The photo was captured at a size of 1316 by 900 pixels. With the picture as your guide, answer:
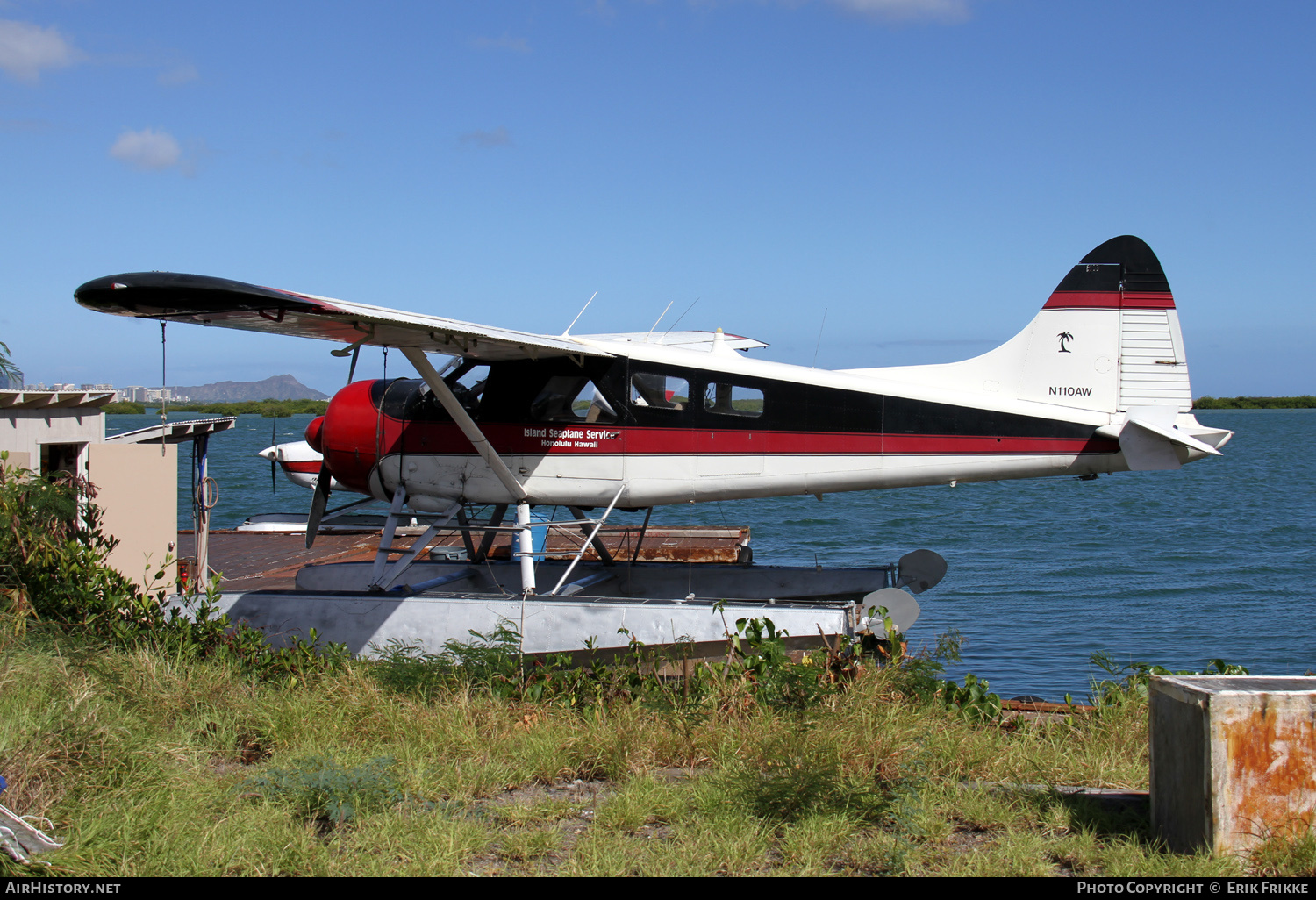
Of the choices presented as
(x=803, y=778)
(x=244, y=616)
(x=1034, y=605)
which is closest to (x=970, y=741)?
(x=803, y=778)

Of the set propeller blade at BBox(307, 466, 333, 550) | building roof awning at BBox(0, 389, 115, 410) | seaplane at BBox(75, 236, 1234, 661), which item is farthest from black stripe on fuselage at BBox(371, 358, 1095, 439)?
building roof awning at BBox(0, 389, 115, 410)

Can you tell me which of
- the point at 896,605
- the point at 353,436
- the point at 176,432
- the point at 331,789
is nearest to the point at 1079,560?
the point at 896,605

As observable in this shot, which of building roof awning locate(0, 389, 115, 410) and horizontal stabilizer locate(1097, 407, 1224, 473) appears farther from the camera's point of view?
building roof awning locate(0, 389, 115, 410)

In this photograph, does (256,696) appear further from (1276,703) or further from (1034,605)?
(1034,605)

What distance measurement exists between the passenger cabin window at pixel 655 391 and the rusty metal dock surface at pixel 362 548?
4170 mm

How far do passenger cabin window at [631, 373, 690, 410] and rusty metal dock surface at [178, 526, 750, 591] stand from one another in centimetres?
417

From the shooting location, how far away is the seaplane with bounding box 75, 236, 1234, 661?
8094 millimetres

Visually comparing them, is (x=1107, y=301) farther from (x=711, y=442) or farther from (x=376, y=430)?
(x=376, y=430)

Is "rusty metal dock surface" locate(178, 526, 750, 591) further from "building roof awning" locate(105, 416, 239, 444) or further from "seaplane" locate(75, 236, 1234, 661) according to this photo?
"seaplane" locate(75, 236, 1234, 661)

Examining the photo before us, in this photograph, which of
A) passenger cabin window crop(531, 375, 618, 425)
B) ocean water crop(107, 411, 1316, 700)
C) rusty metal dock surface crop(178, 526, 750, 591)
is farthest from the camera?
ocean water crop(107, 411, 1316, 700)

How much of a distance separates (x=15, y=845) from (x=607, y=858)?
7.44 feet

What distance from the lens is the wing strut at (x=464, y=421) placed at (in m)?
8.15

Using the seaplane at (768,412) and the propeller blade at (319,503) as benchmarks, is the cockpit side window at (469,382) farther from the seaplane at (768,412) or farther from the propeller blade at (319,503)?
the propeller blade at (319,503)

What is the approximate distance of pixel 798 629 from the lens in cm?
755
